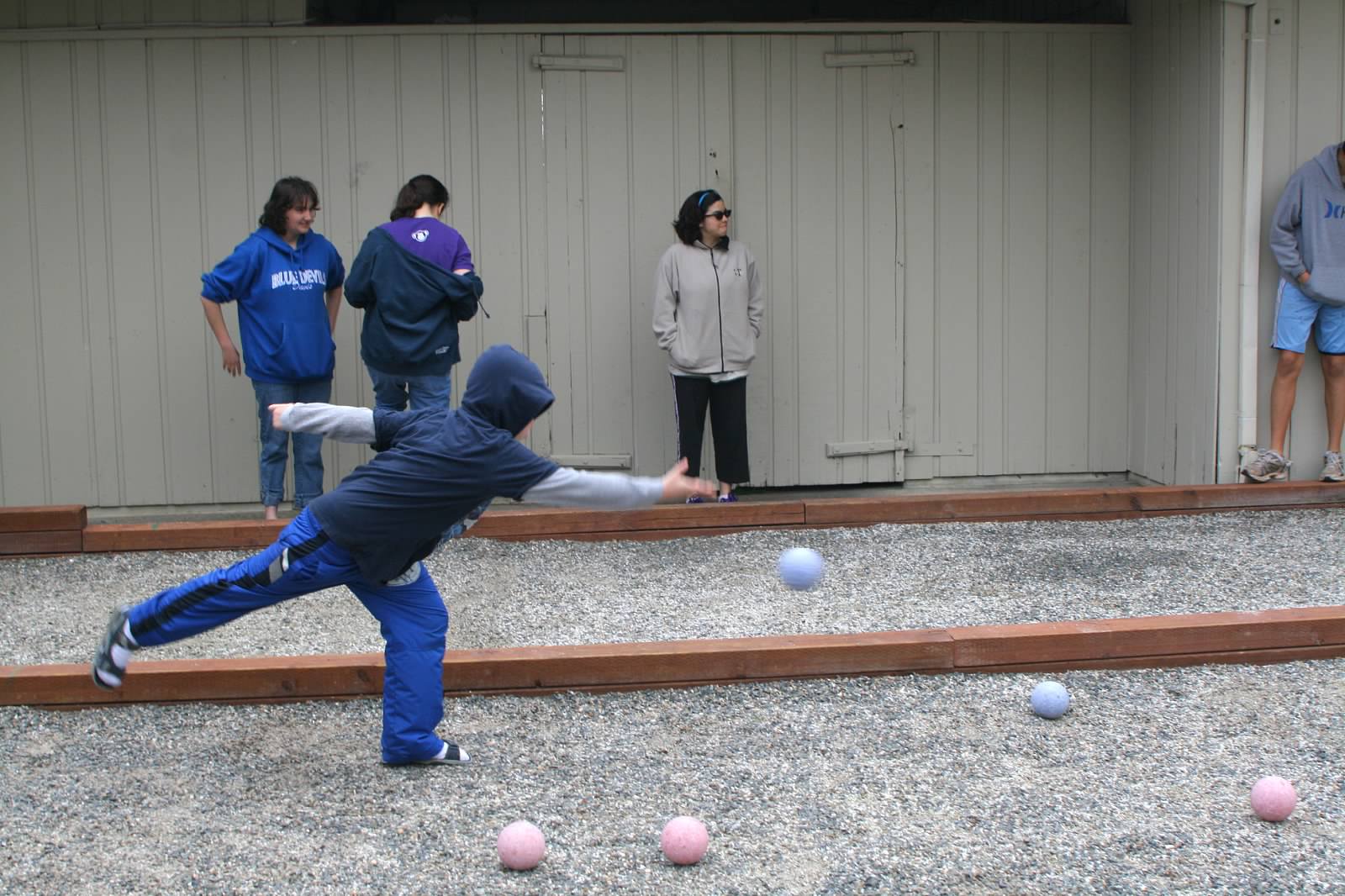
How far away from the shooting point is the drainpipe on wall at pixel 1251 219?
784 centimetres

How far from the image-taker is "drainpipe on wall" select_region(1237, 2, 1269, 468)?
784cm

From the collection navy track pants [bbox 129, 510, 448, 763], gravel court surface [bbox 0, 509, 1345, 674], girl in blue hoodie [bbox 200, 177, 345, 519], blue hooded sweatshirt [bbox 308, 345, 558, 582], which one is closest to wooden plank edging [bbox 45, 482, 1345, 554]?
gravel court surface [bbox 0, 509, 1345, 674]

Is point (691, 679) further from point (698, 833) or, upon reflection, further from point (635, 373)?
point (635, 373)

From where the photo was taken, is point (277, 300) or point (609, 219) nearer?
point (277, 300)

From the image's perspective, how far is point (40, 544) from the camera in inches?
280

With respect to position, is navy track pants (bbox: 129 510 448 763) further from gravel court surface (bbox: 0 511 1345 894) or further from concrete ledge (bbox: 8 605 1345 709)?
concrete ledge (bbox: 8 605 1345 709)

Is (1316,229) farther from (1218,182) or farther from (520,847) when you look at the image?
(520,847)

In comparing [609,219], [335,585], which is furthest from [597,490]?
[609,219]

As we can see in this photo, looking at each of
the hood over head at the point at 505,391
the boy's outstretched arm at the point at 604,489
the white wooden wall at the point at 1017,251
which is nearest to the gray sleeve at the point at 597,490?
the boy's outstretched arm at the point at 604,489

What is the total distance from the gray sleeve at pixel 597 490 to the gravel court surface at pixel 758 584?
63.5 inches

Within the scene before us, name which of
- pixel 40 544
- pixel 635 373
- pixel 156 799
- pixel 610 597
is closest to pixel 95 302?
pixel 40 544

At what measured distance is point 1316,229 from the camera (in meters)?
7.71

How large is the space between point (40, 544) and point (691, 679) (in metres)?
3.71

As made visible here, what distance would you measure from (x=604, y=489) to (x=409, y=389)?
3302 millimetres
